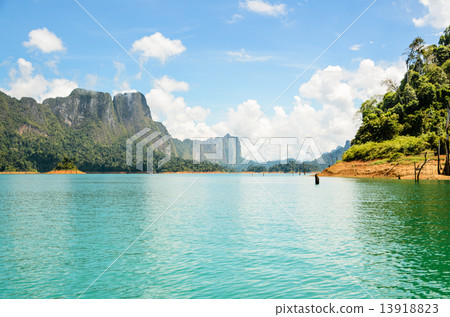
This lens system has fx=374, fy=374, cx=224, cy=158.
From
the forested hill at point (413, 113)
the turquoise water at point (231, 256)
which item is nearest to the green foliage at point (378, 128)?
the forested hill at point (413, 113)

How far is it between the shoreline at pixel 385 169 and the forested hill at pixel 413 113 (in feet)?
7.14

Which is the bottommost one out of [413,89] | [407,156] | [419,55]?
[407,156]

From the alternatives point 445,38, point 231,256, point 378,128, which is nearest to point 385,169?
point 378,128

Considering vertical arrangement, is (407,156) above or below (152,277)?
above

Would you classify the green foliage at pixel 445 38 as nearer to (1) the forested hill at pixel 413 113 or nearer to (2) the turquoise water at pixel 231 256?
(1) the forested hill at pixel 413 113

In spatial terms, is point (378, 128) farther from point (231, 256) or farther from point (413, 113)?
point (231, 256)

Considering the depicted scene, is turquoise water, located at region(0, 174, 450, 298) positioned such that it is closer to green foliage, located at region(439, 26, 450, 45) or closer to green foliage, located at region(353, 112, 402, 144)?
green foliage, located at region(353, 112, 402, 144)

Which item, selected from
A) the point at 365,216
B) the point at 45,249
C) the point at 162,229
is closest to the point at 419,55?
the point at 365,216

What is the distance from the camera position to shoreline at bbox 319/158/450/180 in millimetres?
69500

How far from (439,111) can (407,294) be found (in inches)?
3426

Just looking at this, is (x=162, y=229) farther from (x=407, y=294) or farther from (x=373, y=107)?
(x=373, y=107)

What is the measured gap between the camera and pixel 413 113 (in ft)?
295

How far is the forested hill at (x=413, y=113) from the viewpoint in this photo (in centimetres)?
8188
